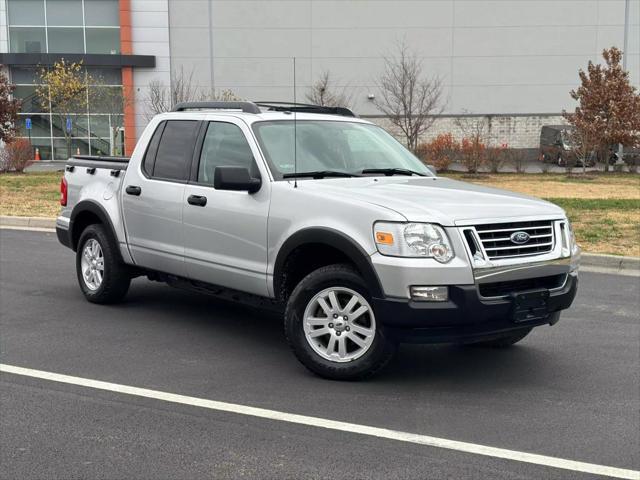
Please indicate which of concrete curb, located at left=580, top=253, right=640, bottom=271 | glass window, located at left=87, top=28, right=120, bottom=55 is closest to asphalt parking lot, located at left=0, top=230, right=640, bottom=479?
concrete curb, located at left=580, top=253, right=640, bottom=271

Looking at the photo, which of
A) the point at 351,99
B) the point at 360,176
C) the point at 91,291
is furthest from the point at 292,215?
the point at 351,99

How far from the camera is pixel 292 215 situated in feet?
17.6

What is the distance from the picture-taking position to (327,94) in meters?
41.5

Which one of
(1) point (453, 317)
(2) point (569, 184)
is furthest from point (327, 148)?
(2) point (569, 184)

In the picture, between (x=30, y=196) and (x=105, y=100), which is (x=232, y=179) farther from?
(x=105, y=100)

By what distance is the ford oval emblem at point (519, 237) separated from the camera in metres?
4.96

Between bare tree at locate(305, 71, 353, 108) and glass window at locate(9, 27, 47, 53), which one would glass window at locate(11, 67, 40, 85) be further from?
bare tree at locate(305, 71, 353, 108)

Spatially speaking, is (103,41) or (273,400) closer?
(273,400)

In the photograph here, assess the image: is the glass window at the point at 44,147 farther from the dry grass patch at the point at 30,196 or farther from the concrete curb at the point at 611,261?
the concrete curb at the point at 611,261

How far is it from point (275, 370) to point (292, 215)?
116 cm

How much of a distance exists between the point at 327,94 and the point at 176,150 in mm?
35724

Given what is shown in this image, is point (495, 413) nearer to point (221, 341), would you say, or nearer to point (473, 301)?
point (473, 301)

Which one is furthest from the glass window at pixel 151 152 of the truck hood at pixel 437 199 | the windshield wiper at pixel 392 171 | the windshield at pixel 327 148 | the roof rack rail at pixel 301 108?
the windshield wiper at pixel 392 171

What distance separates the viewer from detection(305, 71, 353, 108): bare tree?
39656mm
